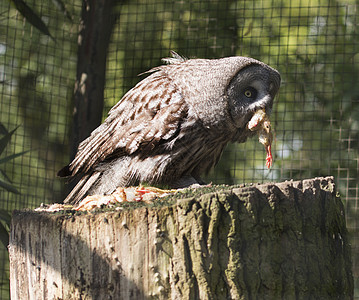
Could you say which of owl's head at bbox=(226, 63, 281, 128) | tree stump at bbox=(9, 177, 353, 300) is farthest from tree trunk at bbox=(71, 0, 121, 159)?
tree stump at bbox=(9, 177, 353, 300)

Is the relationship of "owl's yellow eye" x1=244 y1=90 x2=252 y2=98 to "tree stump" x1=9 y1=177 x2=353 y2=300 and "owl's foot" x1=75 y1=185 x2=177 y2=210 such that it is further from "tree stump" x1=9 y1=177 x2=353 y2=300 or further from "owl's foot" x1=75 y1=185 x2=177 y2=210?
"tree stump" x1=9 y1=177 x2=353 y2=300

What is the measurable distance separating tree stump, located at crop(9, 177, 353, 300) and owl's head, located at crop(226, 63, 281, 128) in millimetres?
1179

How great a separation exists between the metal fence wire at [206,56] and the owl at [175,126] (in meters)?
1.29

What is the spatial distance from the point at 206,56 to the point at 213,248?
2889 mm

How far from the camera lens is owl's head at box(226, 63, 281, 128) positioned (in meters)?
2.74

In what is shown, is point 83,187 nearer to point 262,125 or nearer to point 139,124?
point 139,124

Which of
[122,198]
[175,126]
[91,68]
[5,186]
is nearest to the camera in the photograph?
[122,198]

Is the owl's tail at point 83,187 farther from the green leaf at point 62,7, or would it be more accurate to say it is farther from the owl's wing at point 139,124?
the green leaf at point 62,7

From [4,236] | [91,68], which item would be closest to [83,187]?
[4,236]

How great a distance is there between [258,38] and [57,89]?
63.1 inches

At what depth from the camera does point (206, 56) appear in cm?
415

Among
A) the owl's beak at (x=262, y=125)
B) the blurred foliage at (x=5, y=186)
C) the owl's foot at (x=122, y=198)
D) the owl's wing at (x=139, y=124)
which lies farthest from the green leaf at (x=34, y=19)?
the owl's foot at (x=122, y=198)

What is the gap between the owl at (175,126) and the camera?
264 centimetres

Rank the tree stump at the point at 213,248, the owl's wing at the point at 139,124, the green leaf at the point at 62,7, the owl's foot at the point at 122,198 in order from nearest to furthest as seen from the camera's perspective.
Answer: the tree stump at the point at 213,248 < the owl's foot at the point at 122,198 < the owl's wing at the point at 139,124 < the green leaf at the point at 62,7
